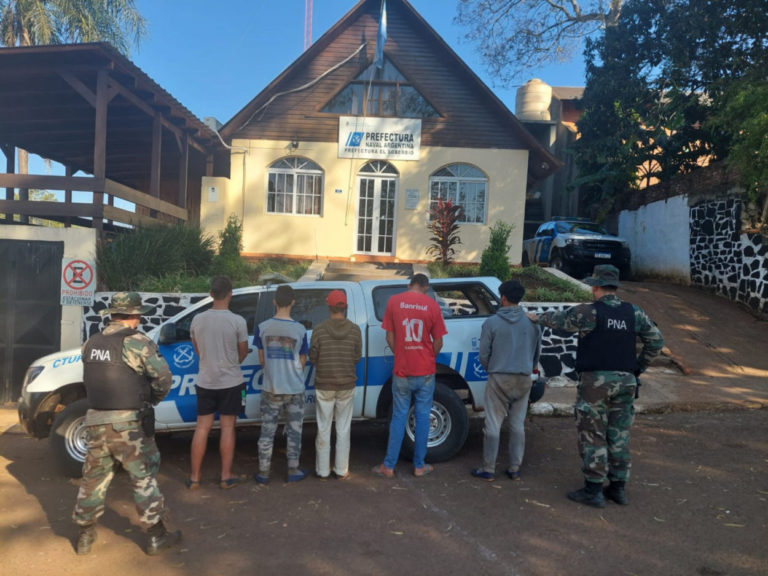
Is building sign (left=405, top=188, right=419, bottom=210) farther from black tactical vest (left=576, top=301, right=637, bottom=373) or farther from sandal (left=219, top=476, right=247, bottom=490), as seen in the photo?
sandal (left=219, top=476, right=247, bottom=490)

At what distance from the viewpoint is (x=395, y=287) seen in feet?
20.0

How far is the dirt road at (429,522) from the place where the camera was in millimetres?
3719

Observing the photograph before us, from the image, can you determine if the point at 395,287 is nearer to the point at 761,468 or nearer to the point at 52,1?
the point at 761,468

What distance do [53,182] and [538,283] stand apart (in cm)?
939

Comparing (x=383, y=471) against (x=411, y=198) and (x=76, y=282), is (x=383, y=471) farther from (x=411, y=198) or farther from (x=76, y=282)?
(x=411, y=198)

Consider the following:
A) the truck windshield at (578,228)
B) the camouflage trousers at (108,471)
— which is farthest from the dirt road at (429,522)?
the truck windshield at (578,228)

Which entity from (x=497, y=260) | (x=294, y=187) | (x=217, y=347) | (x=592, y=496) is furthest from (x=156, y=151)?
(x=592, y=496)

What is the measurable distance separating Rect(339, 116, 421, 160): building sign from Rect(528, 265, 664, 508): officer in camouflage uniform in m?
11.3

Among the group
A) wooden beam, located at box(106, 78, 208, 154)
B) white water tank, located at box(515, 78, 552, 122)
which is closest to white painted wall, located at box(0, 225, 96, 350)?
wooden beam, located at box(106, 78, 208, 154)

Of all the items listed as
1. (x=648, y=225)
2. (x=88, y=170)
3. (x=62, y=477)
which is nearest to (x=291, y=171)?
(x=88, y=170)

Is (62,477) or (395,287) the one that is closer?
(62,477)

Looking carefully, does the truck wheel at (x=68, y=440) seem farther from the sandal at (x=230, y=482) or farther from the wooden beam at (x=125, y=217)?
the wooden beam at (x=125, y=217)

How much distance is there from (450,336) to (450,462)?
4.04 feet

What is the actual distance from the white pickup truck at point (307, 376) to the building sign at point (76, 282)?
351 centimetres
